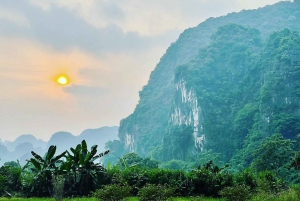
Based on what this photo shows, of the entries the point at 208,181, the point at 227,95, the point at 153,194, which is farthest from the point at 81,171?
the point at 227,95

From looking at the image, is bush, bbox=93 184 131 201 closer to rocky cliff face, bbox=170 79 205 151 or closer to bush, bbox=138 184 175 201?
bush, bbox=138 184 175 201

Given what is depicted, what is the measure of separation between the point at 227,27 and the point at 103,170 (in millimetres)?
96709

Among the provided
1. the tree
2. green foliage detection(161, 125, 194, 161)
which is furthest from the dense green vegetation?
green foliage detection(161, 125, 194, 161)

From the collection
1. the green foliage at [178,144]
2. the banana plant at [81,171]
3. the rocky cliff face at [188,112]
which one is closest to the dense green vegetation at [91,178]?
the banana plant at [81,171]

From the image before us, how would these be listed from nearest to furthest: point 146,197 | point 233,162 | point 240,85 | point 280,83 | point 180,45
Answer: point 146,197
point 233,162
point 280,83
point 240,85
point 180,45

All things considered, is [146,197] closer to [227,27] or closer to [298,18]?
[227,27]

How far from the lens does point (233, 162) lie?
56.3m

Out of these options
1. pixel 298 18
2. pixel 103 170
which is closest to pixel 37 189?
pixel 103 170

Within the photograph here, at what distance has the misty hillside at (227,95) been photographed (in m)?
61.3

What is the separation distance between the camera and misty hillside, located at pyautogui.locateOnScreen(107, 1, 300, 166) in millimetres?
61312

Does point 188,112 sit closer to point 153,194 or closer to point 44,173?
point 44,173

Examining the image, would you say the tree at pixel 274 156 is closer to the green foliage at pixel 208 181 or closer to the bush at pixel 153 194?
the green foliage at pixel 208 181

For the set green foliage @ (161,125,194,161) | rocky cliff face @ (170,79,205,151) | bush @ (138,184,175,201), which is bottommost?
bush @ (138,184,175,201)

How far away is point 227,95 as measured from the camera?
81875 mm
